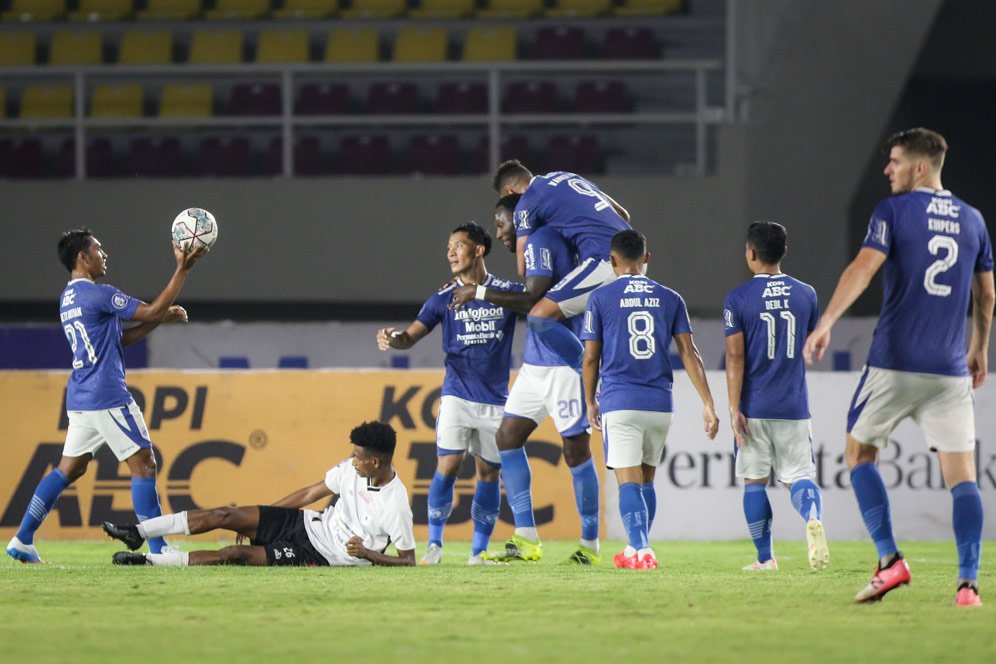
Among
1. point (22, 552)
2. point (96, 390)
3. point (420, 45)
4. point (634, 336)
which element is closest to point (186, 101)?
point (420, 45)

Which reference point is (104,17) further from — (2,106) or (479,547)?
(479,547)

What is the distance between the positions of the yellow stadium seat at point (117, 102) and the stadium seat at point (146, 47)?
1.16 ft

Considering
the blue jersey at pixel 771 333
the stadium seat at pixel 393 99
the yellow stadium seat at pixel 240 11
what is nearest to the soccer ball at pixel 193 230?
the blue jersey at pixel 771 333

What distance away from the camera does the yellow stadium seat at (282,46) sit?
1842 centimetres

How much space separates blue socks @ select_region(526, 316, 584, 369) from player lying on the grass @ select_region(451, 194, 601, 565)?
4 cm

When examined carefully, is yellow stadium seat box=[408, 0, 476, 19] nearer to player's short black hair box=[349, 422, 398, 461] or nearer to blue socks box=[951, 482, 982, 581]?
player's short black hair box=[349, 422, 398, 461]

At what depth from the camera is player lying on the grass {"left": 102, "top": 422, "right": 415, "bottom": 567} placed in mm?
8242

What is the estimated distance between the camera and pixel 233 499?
11742 millimetres

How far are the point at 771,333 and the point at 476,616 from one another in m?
2.96

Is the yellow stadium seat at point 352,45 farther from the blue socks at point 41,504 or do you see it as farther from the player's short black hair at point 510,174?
the blue socks at point 41,504

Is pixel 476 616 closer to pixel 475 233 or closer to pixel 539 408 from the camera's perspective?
pixel 539 408

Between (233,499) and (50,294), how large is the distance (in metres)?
5.43

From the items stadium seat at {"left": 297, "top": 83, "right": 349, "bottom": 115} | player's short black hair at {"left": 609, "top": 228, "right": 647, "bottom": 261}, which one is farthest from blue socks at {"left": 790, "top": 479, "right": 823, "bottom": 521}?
stadium seat at {"left": 297, "top": 83, "right": 349, "bottom": 115}

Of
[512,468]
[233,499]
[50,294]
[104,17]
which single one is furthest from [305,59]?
[512,468]
